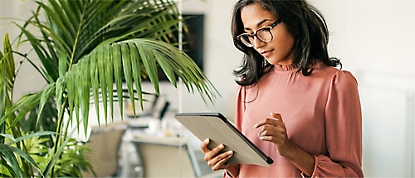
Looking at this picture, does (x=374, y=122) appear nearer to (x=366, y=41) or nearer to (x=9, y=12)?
(x=366, y=41)

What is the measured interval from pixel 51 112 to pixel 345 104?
1368 mm

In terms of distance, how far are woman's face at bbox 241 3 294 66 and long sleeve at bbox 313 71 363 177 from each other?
0.55 ft

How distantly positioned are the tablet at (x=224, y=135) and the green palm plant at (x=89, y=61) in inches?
3.2

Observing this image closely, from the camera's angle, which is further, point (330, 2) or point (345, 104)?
point (330, 2)

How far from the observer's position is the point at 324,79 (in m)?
1.56

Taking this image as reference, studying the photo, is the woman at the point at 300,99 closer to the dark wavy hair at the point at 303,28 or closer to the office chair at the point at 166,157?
the dark wavy hair at the point at 303,28

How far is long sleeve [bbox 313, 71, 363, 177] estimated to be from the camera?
1.52 m

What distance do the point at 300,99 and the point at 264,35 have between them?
215 millimetres

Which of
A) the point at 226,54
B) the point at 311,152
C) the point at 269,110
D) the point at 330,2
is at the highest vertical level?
the point at 330,2

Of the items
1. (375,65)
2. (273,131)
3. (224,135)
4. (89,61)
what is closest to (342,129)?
(273,131)

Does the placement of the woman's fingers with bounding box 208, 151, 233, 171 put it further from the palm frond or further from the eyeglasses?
the eyeglasses

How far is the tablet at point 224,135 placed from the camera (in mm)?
1462

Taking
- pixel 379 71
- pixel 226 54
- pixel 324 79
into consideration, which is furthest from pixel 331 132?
pixel 226 54

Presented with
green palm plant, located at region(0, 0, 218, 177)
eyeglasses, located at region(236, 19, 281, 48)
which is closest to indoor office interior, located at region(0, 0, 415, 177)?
green palm plant, located at region(0, 0, 218, 177)
